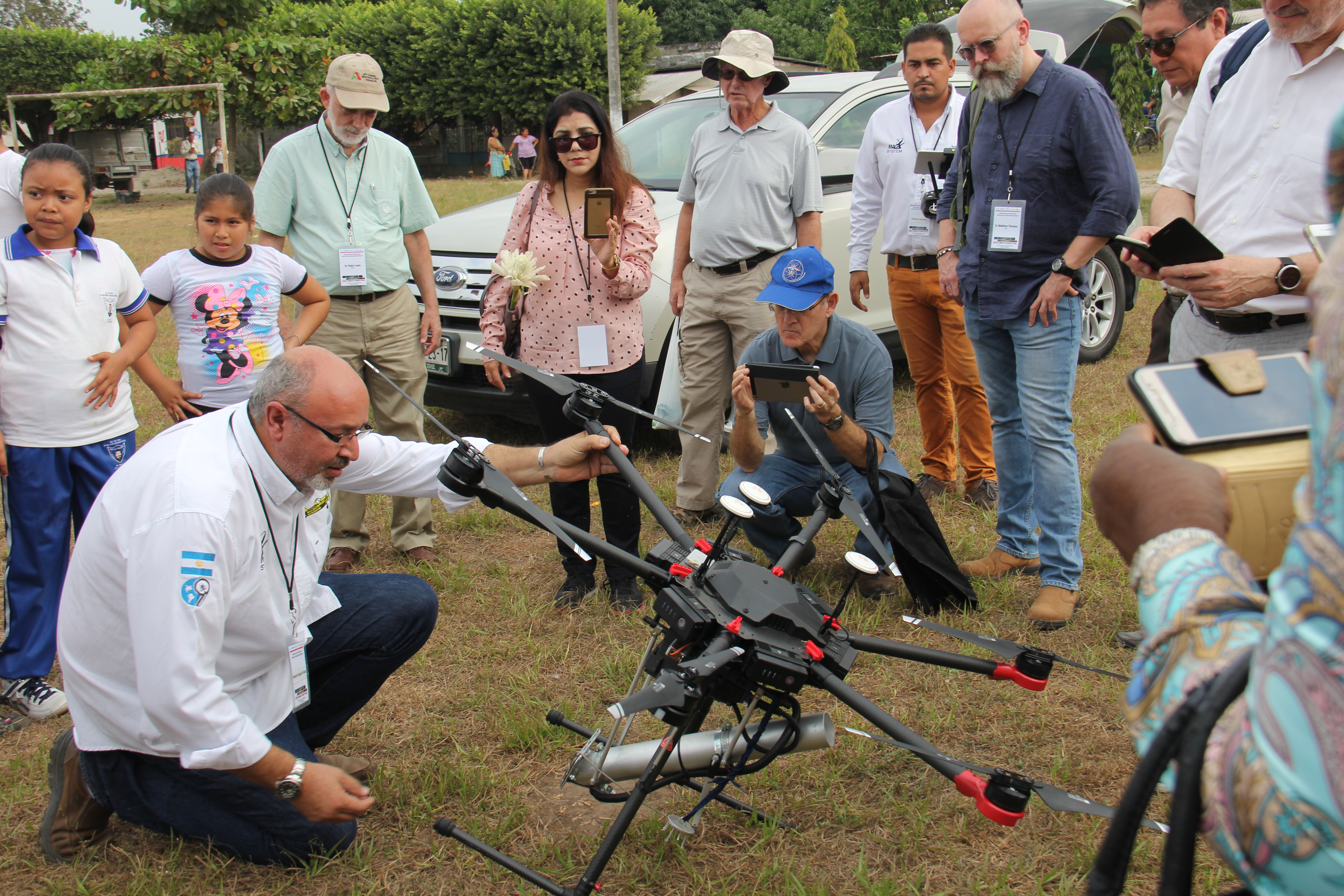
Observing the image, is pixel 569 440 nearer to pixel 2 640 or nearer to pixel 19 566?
pixel 19 566

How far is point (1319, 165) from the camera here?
8.32 ft

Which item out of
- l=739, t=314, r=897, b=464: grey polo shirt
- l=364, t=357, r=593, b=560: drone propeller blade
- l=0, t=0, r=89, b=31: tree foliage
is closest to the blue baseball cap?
l=739, t=314, r=897, b=464: grey polo shirt

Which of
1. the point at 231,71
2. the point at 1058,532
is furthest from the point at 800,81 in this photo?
the point at 231,71

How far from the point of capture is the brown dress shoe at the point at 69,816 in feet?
8.49

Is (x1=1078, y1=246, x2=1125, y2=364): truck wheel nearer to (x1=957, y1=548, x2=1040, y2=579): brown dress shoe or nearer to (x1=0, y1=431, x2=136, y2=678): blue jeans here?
(x1=957, y1=548, x2=1040, y2=579): brown dress shoe

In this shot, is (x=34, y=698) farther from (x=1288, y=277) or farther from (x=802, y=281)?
(x=1288, y=277)

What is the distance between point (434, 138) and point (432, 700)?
3643 cm

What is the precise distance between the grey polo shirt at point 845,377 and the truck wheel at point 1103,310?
353 cm

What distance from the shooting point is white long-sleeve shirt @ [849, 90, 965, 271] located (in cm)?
473

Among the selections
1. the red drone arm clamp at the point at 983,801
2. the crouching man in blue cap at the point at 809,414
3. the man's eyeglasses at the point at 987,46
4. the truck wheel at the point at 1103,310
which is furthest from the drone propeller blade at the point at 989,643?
the truck wheel at the point at 1103,310

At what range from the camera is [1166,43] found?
12.0 ft

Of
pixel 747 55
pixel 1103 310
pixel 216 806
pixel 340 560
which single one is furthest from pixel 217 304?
pixel 1103 310

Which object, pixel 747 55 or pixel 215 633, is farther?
pixel 747 55

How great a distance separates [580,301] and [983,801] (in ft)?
8.91
